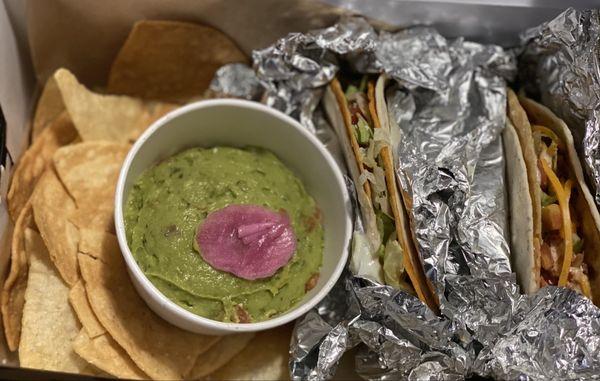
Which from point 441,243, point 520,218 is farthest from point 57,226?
point 520,218

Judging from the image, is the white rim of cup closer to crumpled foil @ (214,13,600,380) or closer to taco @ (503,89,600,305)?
crumpled foil @ (214,13,600,380)

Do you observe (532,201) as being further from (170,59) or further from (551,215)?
(170,59)

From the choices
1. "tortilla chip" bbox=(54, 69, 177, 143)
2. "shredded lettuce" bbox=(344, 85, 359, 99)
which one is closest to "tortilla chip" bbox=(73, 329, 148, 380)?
"tortilla chip" bbox=(54, 69, 177, 143)

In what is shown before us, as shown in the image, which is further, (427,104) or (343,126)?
(427,104)

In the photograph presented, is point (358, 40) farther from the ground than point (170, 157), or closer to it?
farther from the ground

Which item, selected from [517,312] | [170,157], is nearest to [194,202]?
[170,157]

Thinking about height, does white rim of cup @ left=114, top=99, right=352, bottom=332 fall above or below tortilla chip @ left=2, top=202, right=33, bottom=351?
above

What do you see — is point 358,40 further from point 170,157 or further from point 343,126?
point 170,157
